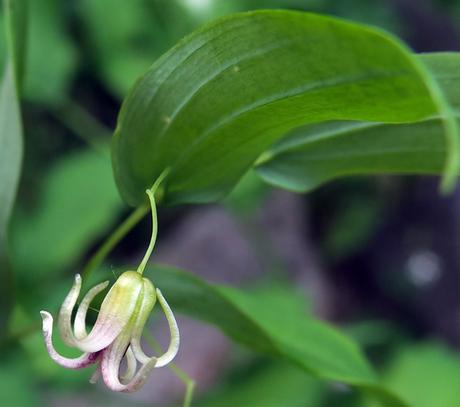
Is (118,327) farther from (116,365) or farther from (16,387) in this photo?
(16,387)

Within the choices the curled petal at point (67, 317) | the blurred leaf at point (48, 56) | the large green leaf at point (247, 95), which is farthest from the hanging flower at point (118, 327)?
the blurred leaf at point (48, 56)

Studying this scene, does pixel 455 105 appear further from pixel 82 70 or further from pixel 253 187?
pixel 82 70

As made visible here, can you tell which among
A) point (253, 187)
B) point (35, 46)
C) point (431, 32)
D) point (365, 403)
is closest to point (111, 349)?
point (365, 403)

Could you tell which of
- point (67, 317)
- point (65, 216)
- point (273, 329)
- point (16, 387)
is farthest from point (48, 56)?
point (67, 317)

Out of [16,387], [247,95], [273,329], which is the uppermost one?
[247,95]

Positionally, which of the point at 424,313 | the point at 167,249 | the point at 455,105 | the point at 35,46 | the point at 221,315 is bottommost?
the point at 424,313

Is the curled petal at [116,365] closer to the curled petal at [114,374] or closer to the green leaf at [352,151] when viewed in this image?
the curled petal at [114,374]
